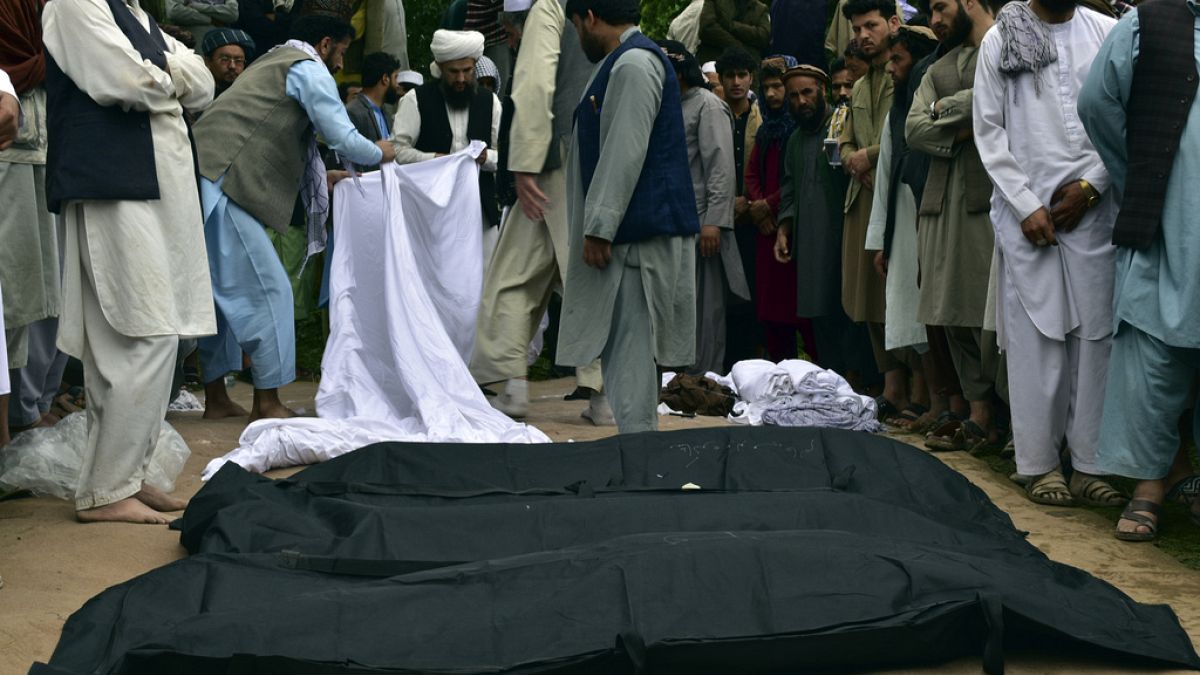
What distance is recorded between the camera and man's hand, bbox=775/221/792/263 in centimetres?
906

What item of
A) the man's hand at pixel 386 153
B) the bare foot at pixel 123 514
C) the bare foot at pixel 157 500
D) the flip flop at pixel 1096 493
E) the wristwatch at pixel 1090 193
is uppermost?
the wristwatch at pixel 1090 193

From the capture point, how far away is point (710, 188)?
9.16m

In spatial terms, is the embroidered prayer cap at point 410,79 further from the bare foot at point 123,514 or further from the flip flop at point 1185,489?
the flip flop at point 1185,489

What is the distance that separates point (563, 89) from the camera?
764 centimetres

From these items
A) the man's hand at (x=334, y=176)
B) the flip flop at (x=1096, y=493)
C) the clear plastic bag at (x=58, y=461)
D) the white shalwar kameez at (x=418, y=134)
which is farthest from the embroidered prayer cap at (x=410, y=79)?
the flip flop at (x=1096, y=493)

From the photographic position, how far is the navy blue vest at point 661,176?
6.02 m

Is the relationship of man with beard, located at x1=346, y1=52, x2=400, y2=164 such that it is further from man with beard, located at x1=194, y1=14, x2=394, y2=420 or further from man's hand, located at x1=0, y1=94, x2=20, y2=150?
man's hand, located at x1=0, y1=94, x2=20, y2=150

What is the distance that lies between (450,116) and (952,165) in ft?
10.7

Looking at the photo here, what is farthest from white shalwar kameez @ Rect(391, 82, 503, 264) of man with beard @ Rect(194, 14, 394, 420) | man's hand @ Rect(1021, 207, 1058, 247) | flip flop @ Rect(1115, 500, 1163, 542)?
flip flop @ Rect(1115, 500, 1163, 542)

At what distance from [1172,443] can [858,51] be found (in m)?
3.44

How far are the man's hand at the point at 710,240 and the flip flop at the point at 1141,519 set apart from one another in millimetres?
4065

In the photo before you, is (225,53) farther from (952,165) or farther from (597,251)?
(952,165)

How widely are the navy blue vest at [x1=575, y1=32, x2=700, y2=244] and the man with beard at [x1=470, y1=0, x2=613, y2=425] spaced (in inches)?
51.0

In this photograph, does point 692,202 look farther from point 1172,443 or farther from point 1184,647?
point 1184,647
